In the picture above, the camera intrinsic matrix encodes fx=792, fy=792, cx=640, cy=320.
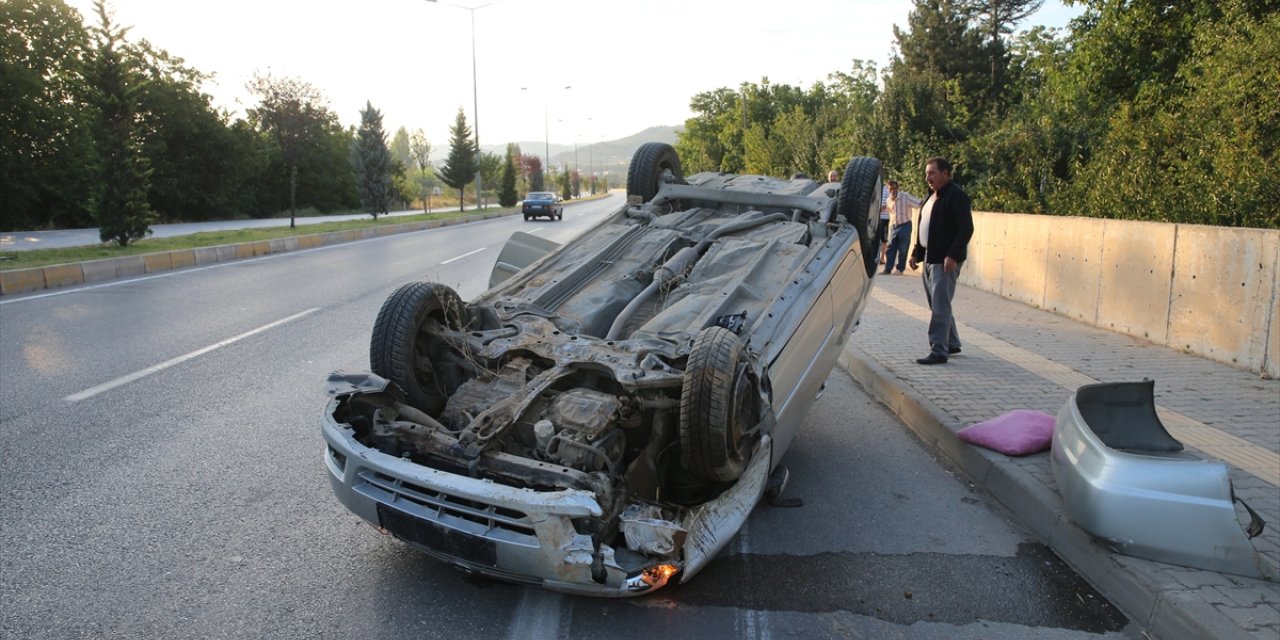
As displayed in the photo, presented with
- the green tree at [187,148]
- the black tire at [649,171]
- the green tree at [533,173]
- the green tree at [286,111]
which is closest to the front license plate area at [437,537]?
the black tire at [649,171]

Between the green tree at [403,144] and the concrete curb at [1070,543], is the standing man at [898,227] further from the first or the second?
the green tree at [403,144]

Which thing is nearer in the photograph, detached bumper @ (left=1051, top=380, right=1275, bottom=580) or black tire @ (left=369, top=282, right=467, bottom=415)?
detached bumper @ (left=1051, top=380, right=1275, bottom=580)

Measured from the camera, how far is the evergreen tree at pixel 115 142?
17344mm

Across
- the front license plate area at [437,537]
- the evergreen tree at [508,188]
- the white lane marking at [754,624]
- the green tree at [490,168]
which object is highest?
the green tree at [490,168]

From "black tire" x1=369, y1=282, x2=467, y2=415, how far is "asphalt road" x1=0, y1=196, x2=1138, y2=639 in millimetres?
728

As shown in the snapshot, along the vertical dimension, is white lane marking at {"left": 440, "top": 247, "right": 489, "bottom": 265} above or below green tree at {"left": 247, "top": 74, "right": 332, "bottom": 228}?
below

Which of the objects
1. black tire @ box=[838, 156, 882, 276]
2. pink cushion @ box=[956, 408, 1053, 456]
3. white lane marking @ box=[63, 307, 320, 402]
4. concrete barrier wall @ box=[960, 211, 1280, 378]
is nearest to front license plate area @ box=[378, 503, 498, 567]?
pink cushion @ box=[956, 408, 1053, 456]

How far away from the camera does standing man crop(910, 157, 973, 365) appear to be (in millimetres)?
6859

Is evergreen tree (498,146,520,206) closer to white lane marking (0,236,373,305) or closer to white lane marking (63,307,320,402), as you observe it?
white lane marking (0,236,373,305)

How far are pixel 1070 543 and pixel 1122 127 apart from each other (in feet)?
27.8

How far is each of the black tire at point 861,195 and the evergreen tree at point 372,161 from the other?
103 feet

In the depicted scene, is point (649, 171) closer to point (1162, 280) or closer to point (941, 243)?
point (941, 243)

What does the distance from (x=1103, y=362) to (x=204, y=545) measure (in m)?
7.20

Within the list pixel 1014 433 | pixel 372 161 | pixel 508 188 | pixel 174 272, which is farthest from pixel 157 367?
pixel 508 188
